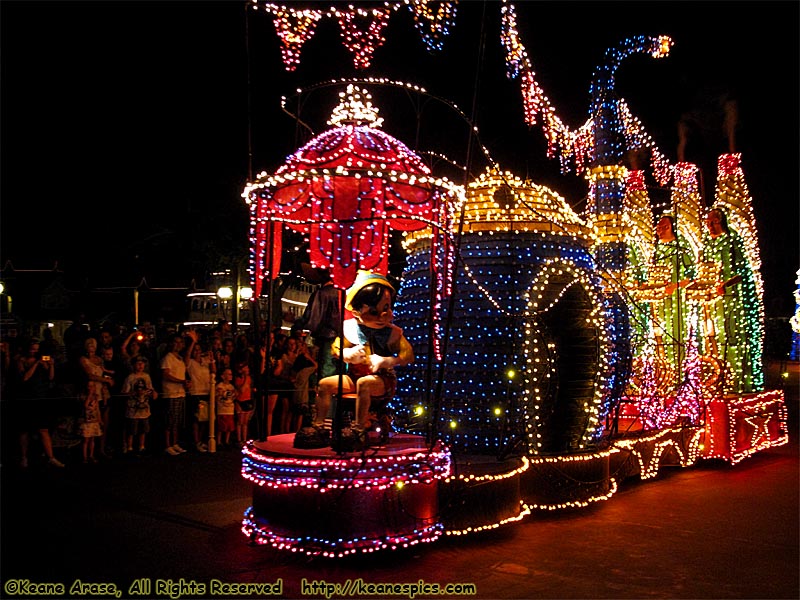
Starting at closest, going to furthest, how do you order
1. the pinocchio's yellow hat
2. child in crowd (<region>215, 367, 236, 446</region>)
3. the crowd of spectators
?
1. the pinocchio's yellow hat
2. the crowd of spectators
3. child in crowd (<region>215, 367, 236, 446</region>)

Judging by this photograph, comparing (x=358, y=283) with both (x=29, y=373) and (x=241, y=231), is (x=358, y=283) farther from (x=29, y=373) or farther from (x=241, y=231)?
(x=241, y=231)

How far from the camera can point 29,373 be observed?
9.58 metres

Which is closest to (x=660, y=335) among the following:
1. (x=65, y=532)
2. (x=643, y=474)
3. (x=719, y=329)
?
(x=719, y=329)

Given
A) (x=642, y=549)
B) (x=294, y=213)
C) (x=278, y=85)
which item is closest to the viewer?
(x=642, y=549)

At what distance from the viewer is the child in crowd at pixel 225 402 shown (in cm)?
1148

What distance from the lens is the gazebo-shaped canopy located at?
606 cm

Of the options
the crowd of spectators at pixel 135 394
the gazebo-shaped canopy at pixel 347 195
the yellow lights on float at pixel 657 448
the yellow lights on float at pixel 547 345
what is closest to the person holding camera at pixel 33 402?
the crowd of spectators at pixel 135 394

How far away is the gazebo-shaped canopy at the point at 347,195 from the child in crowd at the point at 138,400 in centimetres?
437

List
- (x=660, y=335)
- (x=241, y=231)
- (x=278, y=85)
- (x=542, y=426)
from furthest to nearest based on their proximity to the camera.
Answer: (x=241, y=231)
(x=278, y=85)
(x=660, y=335)
(x=542, y=426)

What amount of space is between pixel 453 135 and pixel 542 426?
7148 millimetres

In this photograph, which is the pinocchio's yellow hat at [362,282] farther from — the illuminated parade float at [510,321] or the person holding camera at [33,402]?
the person holding camera at [33,402]

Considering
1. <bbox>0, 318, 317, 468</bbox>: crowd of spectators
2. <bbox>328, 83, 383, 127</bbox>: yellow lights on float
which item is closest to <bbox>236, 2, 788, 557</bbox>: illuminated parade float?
<bbox>328, 83, 383, 127</bbox>: yellow lights on float

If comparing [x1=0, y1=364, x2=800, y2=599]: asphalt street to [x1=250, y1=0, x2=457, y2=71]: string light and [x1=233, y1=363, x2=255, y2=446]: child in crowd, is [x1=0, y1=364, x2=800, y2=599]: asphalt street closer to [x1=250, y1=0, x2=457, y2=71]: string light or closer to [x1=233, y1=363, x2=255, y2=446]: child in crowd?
[x1=233, y1=363, x2=255, y2=446]: child in crowd

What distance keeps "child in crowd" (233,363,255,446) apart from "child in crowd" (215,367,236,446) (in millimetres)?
125
